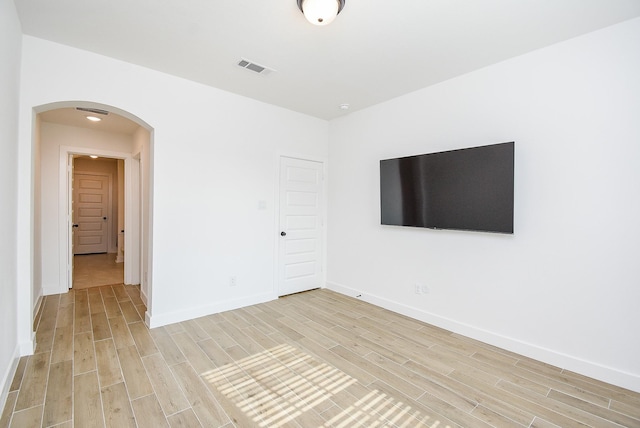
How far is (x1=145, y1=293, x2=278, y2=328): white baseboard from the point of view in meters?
3.18

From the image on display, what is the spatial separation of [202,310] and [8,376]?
1.64m

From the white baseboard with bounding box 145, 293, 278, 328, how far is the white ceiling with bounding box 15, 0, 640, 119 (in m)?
2.75

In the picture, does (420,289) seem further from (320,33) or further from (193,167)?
(193,167)

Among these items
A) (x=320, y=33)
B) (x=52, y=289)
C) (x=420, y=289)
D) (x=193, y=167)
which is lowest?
(x=52, y=289)

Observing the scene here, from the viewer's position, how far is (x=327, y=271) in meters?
4.81

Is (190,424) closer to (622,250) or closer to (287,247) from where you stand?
(287,247)

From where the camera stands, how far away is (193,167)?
342cm

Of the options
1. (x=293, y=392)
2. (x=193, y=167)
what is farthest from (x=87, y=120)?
(x=293, y=392)

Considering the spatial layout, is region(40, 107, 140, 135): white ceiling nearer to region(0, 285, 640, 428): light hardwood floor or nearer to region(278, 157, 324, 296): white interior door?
region(278, 157, 324, 296): white interior door

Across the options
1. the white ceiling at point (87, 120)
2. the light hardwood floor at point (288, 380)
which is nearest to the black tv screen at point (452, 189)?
the light hardwood floor at point (288, 380)

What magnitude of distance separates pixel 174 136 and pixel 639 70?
4.26 meters

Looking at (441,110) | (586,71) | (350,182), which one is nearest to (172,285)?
(350,182)

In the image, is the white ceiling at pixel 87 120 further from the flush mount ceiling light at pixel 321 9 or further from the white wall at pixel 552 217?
the white wall at pixel 552 217

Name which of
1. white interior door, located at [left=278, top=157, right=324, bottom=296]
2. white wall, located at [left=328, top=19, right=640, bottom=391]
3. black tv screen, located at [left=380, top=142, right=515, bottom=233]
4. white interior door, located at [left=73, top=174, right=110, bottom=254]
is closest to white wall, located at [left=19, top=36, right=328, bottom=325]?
white interior door, located at [left=278, top=157, right=324, bottom=296]
